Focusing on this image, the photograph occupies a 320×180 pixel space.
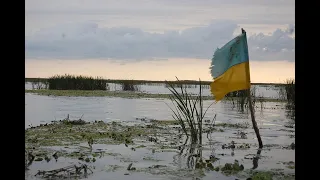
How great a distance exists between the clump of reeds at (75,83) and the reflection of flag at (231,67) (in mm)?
4046

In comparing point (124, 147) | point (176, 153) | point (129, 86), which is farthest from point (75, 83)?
point (176, 153)

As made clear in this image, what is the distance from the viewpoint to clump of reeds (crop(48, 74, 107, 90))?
612cm

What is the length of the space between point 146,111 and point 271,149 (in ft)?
5.34

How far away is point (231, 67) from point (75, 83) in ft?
13.8

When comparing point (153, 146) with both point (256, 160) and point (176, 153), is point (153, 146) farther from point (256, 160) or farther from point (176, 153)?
point (256, 160)

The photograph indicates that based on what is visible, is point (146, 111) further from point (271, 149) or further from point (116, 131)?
point (271, 149)

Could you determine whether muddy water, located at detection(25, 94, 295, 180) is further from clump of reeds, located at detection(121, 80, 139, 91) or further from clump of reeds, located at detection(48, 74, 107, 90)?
clump of reeds, located at detection(121, 80, 139, 91)

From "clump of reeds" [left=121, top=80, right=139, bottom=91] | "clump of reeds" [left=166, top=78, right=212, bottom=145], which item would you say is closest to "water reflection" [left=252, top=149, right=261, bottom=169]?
"clump of reeds" [left=166, top=78, right=212, bottom=145]

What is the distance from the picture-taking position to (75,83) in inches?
246

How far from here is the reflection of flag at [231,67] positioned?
2420 mm

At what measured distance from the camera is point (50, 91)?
6207mm

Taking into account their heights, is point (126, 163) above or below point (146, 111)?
below
